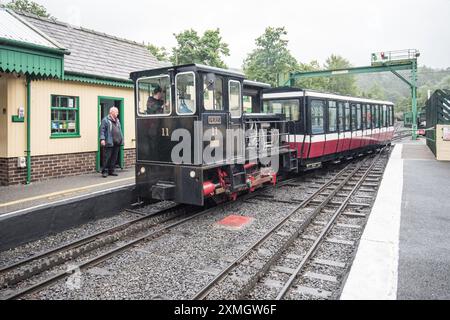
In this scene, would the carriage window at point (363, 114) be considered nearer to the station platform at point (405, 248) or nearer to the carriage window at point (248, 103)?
the station platform at point (405, 248)

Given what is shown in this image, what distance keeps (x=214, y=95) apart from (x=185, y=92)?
1.98 feet

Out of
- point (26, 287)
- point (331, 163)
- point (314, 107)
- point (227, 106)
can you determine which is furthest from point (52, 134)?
point (331, 163)

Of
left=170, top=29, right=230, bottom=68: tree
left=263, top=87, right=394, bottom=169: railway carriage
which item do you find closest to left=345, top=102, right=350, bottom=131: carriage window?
left=263, top=87, right=394, bottom=169: railway carriage

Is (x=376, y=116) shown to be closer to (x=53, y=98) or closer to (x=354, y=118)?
(x=354, y=118)

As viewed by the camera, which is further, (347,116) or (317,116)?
(347,116)

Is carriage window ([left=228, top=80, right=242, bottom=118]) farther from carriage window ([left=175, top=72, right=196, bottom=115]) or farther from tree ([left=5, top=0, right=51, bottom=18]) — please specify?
tree ([left=5, top=0, right=51, bottom=18])

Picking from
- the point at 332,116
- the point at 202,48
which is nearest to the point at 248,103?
the point at 332,116

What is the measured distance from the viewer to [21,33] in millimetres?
7445

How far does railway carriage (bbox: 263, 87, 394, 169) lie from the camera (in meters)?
10.8

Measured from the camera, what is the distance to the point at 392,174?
11453 millimetres

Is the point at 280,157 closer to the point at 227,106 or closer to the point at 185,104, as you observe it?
the point at 227,106

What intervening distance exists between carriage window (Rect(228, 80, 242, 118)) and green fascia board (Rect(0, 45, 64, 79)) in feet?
12.5

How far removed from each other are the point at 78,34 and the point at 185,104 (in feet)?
25.4

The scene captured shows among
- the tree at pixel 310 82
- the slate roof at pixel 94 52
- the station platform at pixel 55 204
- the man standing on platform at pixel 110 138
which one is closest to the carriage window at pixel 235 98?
the station platform at pixel 55 204
